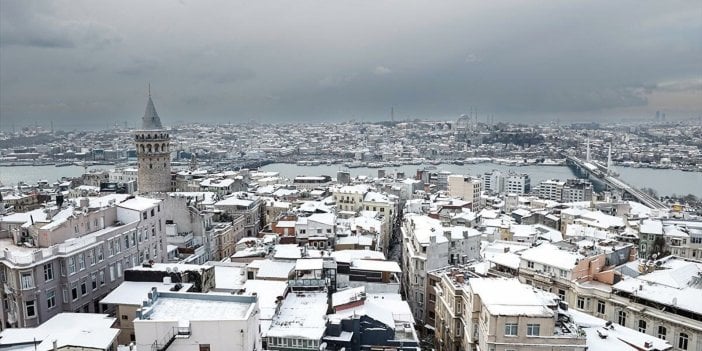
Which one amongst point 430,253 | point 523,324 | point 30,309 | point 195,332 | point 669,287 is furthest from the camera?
point 430,253

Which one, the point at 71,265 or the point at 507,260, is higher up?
the point at 71,265

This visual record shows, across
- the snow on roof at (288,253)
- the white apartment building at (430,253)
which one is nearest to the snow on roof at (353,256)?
the snow on roof at (288,253)

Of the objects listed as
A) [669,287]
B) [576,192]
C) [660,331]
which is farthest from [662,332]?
[576,192]

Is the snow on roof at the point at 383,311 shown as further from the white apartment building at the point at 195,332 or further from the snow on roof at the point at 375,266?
the white apartment building at the point at 195,332

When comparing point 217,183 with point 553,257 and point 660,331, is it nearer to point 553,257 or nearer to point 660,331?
point 553,257

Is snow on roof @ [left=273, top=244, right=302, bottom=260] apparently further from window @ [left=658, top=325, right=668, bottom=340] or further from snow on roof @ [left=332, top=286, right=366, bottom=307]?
window @ [left=658, top=325, right=668, bottom=340]
